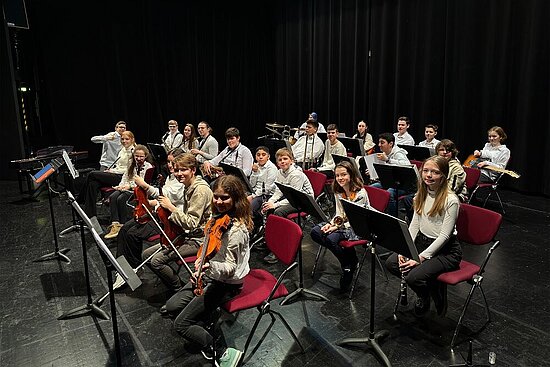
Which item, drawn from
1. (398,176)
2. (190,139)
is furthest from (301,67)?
(398,176)

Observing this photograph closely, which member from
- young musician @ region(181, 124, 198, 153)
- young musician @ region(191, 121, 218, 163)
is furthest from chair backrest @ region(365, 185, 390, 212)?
young musician @ region(181, 124, 198, 153)

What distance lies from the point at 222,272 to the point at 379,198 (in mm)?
2341

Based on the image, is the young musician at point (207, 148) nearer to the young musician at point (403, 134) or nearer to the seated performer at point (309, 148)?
the seated performer at point (309, 148)

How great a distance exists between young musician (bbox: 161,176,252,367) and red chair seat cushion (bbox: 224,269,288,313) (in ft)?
0.22

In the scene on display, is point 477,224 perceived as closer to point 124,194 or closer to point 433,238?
point 433,238

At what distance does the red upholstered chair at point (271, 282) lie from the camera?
10.1 feet

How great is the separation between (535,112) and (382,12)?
14.4ft

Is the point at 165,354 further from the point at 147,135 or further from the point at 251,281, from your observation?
the point at 147,135

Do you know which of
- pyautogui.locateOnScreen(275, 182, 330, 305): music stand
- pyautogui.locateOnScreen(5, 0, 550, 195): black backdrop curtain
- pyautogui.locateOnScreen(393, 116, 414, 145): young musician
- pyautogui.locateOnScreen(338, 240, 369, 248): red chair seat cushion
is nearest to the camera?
pyautogui.locateOnScreen(275, 182, 330, 305): music stand

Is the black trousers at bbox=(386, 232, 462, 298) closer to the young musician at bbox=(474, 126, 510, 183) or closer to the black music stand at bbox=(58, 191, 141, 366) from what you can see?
the black music stand at bbox=(58, 191, 141, 366)

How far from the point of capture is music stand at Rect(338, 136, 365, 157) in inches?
285

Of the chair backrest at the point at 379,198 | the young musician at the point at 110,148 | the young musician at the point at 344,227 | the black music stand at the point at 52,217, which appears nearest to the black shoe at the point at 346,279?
the young musician at the point at 344,227

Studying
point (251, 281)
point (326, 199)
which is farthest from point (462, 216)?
point (326, 199)

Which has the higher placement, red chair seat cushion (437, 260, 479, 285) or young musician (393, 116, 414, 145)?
young musician (393, 116, 414, 145)
